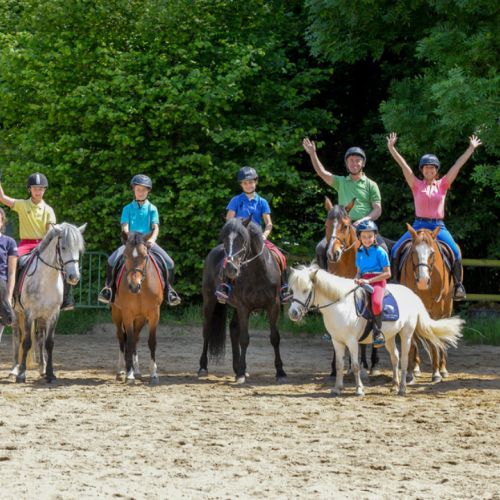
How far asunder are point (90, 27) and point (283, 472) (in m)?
12.7

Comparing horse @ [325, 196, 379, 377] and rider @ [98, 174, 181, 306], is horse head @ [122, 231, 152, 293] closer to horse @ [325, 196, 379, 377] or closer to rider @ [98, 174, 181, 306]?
rider @ [98, 174, 181, 306]

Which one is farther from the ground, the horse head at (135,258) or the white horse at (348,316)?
the horse head at (135,258)

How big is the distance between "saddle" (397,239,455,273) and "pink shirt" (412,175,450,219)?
1.21 feet

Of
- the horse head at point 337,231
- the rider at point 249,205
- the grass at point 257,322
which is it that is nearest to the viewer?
the horse head at point 337,231

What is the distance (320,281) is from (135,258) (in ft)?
7.40

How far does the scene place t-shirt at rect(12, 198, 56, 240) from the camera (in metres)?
12.4

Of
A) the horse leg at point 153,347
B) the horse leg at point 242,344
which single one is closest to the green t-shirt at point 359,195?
the horse leg at point 242,344

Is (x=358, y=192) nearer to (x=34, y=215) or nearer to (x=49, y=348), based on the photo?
(x=34, y=215)

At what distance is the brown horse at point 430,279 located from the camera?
11680 mm

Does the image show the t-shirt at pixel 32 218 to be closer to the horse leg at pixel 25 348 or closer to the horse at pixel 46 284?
the horse at pixel 46 284

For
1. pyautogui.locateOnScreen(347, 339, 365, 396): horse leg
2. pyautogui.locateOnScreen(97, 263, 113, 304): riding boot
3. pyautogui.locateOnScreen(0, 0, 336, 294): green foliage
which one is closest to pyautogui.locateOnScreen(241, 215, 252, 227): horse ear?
pyautogui.locateOnScreen(97, 263, 113, 304): riding boot

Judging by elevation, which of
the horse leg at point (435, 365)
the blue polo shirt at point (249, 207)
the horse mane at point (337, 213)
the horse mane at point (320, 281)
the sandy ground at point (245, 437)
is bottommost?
the sandy ground at point (245, 437)

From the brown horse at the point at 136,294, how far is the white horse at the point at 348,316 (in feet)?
6.46

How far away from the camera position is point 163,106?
17438 millimetres
